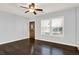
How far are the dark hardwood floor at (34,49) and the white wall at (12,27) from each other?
0.12 metres

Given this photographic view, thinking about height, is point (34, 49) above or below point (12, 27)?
below

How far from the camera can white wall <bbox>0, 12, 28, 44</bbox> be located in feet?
4.77

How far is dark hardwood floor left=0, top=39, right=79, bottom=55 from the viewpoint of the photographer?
1497mm

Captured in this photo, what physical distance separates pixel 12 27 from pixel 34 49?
77 centimetres

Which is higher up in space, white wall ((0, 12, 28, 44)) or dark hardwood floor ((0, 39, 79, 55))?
white wall ((0, 12, 28, 44))

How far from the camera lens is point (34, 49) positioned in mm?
1967

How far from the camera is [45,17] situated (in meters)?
1.97

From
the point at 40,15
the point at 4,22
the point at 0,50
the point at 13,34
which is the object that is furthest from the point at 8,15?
the point at 40,15

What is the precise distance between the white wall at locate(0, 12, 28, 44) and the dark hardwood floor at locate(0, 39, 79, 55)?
0.12 meters

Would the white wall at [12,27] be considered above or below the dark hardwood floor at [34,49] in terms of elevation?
above

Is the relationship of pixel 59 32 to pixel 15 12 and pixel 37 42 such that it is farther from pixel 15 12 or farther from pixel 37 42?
pixel 15 12

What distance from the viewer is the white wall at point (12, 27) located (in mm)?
1452

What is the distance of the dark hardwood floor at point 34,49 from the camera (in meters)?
1.50

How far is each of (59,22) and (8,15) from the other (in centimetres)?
103
